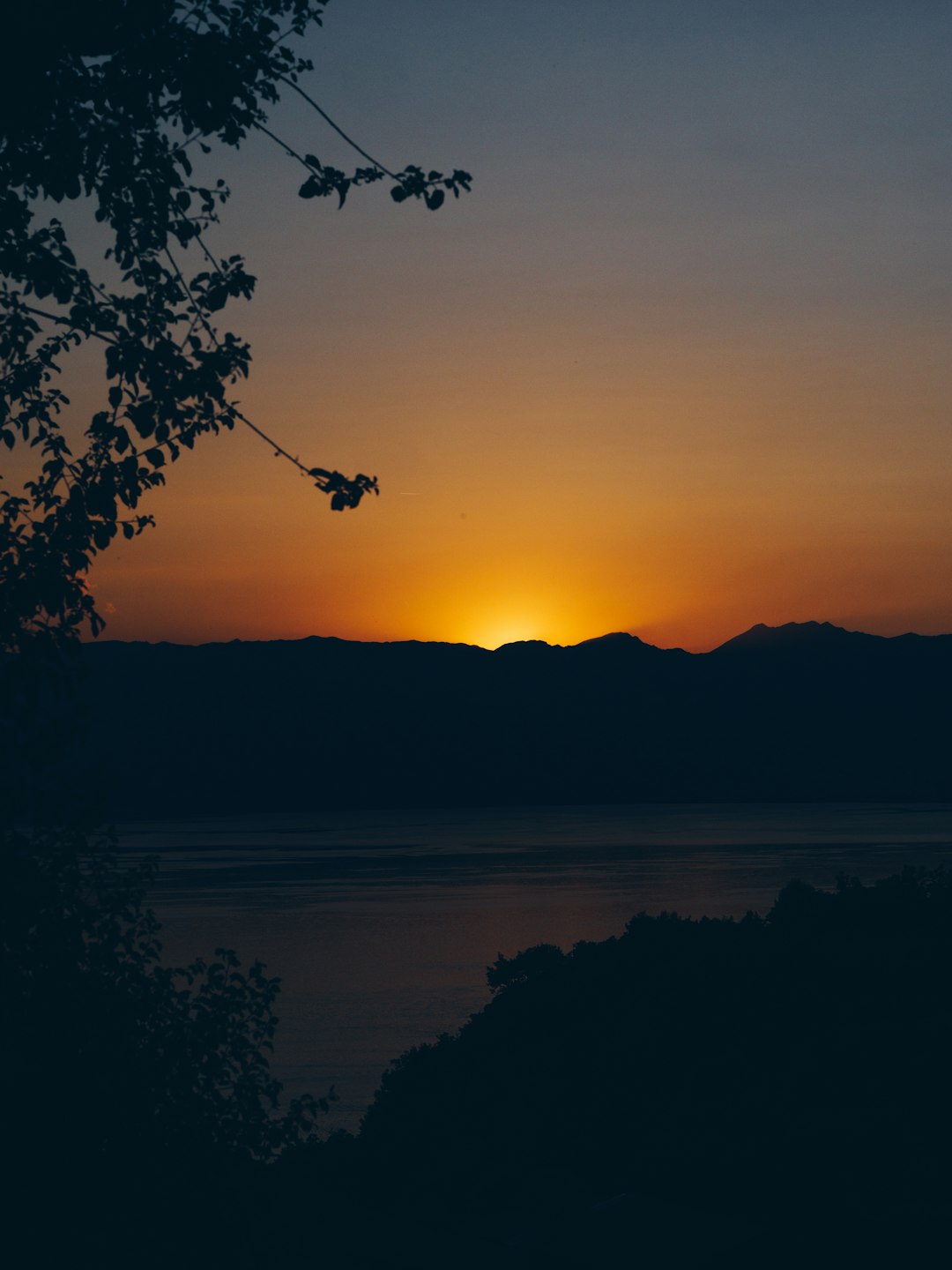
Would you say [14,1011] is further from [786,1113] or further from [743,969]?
[743,969]

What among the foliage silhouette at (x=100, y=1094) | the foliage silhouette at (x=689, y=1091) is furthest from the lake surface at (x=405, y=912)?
the foliage silhouette at (x=100, y=1094)

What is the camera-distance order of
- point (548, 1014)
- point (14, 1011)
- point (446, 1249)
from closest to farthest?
point (14, 1011) < point (446, 1249) < point (548, 1014)

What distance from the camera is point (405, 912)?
11994 cm

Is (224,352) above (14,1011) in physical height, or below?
above

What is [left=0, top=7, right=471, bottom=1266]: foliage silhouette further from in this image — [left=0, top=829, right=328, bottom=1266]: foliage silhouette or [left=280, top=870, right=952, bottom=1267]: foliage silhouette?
[left=280, top=870, right=952, bottom=1267]: foliage silhouette

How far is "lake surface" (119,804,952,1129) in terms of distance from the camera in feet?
226

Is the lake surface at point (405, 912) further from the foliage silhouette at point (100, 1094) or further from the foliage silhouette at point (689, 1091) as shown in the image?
the foliage silhouette at point (100, 1094)

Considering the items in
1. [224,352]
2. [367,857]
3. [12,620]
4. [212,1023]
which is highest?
[224,352]

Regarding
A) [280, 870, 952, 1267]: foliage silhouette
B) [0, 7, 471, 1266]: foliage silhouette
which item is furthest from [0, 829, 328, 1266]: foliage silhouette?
[280, 870, 952, 1267]: foliage silhouette

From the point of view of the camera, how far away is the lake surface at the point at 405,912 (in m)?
68.8

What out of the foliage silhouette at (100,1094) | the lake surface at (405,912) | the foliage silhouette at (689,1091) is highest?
the foliage silhouette at (100,1094)

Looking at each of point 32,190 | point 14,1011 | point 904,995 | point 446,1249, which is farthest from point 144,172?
point 904,995

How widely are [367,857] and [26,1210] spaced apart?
7456 inches

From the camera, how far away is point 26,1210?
348 inches
